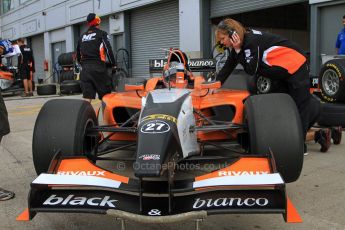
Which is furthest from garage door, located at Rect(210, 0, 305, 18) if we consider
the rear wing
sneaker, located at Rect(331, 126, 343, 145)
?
sneaker, located at Rect(331, 126, 343, 145)

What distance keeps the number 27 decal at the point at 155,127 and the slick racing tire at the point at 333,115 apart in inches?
155

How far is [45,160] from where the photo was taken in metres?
3.27

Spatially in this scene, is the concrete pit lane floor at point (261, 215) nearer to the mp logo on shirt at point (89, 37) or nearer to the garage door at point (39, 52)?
the mp logo on shirt at point (89, 37)

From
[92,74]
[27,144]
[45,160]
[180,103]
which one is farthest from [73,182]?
[92,74]

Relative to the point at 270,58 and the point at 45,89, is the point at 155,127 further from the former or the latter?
the point at 45,89

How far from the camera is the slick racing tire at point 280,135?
308 cm

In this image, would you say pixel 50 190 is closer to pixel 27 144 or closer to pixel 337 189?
pixel 337 189

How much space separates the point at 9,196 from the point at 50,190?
127 centimetres

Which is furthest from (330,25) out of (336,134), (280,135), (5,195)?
(5,195)

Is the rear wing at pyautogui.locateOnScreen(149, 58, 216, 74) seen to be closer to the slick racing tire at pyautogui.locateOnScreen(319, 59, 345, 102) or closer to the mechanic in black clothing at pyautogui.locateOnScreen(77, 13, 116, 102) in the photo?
the mechanic in black clothing at pyautogui.locateOnScreen(77, 13, 116, 102)

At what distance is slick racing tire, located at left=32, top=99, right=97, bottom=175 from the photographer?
3254 mm

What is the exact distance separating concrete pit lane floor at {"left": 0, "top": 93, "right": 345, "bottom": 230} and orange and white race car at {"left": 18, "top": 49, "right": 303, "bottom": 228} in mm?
321

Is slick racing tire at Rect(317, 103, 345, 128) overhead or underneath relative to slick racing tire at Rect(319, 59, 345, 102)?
underneath

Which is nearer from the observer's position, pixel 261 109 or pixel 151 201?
pixel 151 201
